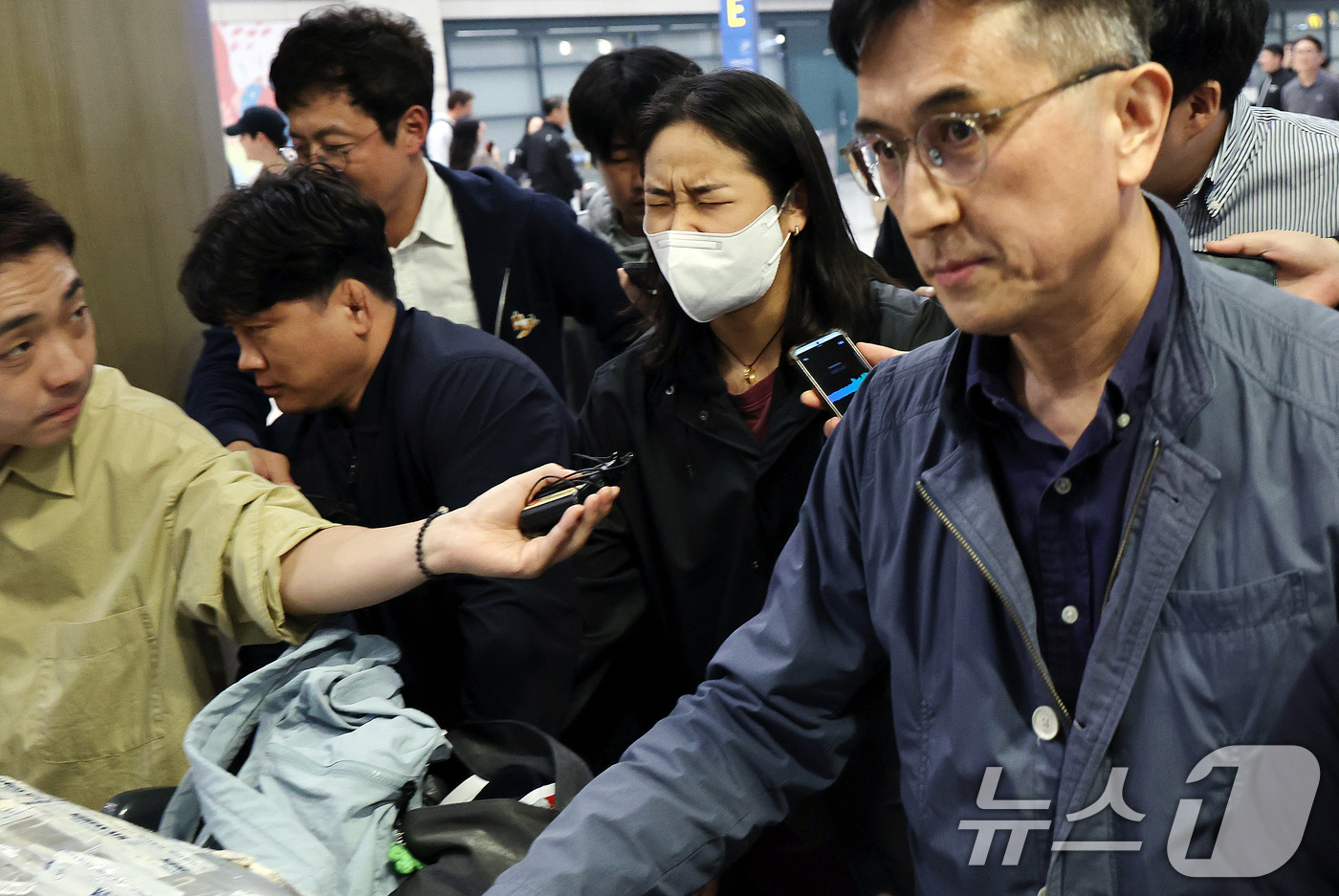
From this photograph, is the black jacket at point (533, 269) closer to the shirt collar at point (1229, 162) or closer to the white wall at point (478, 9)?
the shirt collar at point (1229, 162)

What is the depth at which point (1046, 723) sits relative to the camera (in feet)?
3.89

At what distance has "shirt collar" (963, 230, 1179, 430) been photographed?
120cm

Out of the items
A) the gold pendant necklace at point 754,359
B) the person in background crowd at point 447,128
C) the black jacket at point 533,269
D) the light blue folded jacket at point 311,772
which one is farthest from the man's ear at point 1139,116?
the person in background crowd at point 447,128

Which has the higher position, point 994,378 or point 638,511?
point 994,378

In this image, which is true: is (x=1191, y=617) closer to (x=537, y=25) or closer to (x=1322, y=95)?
(x=1322, y=95)

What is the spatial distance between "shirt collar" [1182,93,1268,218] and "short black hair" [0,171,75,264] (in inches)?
78.1

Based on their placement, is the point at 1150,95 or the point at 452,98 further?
the point at 452,98

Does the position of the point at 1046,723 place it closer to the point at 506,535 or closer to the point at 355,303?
the point at 506,535

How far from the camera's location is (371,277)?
2443 millimetres

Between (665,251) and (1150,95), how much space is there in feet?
4.19

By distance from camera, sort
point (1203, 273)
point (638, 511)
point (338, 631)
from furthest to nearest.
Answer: point (638, 511), point (338, 631), point (1203, 273)

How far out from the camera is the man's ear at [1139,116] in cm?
118

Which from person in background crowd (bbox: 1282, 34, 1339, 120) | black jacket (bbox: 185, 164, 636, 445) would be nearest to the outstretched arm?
black jacket (bbox: 185, 164, 636, 445)

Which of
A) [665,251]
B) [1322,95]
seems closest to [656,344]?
[665,251]
